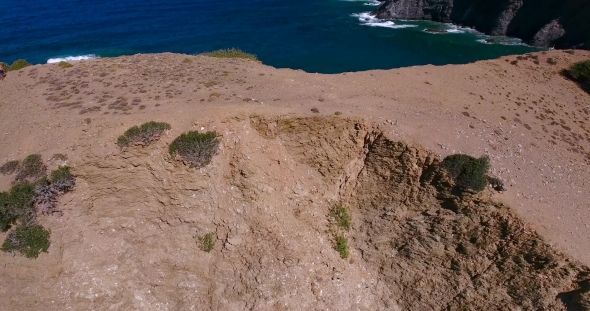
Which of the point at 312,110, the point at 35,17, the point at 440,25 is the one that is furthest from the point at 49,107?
the point at 35,17

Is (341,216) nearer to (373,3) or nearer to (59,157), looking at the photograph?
(59,157)

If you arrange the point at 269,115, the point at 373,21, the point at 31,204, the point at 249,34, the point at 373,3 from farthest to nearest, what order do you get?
the point at 373,3, the point at 373,21, the point at 249,34, the point at 269,115, the point at 31,204

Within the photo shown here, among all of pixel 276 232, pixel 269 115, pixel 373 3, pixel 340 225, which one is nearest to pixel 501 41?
pixel 373 3

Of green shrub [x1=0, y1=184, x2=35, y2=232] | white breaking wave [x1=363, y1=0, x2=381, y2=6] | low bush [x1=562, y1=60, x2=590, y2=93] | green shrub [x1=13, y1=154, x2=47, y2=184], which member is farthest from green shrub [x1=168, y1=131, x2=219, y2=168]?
white breaking wave [x1=363, y1=0, x2=381, y2=6]

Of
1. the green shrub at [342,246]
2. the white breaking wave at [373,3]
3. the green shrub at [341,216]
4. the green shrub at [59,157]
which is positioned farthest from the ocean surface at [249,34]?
the green shrub at [59,157]

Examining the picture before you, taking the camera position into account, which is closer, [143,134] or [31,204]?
[31,204]

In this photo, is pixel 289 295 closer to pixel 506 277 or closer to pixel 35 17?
pixel 506 277

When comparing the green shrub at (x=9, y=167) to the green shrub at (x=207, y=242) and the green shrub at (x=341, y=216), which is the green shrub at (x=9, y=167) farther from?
the green shrub at (x=341, y=216)

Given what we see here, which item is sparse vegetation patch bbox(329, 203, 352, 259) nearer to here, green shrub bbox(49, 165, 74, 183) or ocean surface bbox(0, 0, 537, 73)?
green shrub bbox(49, 165, 74, 183)
